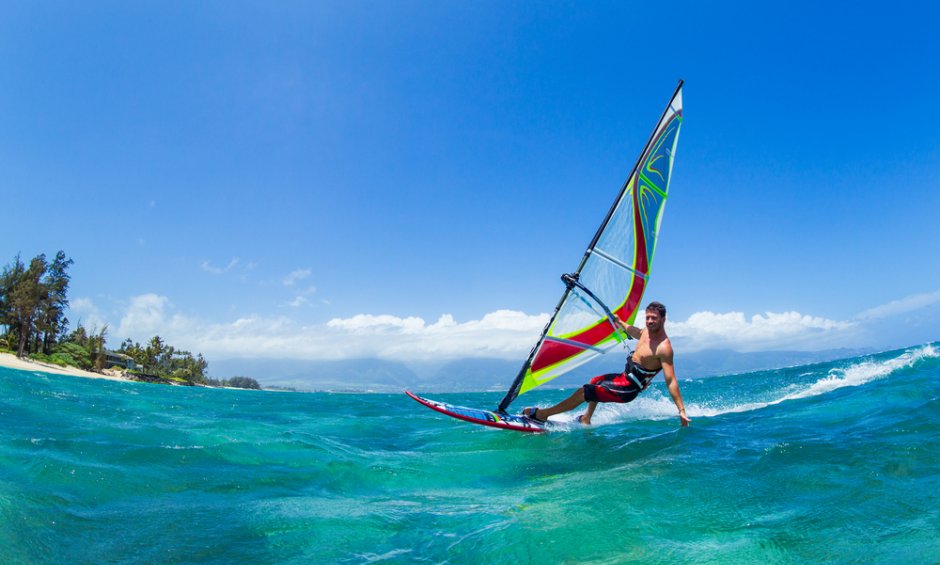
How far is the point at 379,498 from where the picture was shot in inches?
217

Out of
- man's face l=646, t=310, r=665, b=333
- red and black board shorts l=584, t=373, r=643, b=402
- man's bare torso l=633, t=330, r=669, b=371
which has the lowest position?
red and black board shorts l=584, t=373, r=643, b=402

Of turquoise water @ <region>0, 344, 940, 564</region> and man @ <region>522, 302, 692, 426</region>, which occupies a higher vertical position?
man @ <region>522, 302, 692, 426</region>

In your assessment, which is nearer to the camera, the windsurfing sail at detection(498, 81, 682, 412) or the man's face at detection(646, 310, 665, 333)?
the man's face at detection(646, 310, 665, 333)

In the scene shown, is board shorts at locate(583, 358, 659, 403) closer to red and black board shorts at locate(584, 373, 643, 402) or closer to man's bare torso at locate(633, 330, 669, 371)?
red and black board shorts at locate(584, 373, 643, 402)

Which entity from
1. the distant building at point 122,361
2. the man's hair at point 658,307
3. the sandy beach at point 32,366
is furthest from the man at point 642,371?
the distant building at point 122,361

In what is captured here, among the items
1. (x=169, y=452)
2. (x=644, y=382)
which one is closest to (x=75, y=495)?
(x=169, y=452)

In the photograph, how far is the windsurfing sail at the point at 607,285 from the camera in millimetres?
9586

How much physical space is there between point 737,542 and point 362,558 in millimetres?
2853

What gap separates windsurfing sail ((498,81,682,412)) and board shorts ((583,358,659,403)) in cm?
94

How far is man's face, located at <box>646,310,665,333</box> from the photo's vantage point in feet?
26.8

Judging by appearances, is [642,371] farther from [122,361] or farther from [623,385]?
[122,361]

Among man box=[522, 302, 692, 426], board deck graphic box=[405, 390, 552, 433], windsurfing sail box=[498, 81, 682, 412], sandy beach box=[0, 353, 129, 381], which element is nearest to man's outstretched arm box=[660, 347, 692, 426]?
man box=[522, 302, 692, 426]

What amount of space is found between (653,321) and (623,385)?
1316mm

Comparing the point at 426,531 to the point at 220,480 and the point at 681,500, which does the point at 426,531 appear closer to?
the point at 681,500
